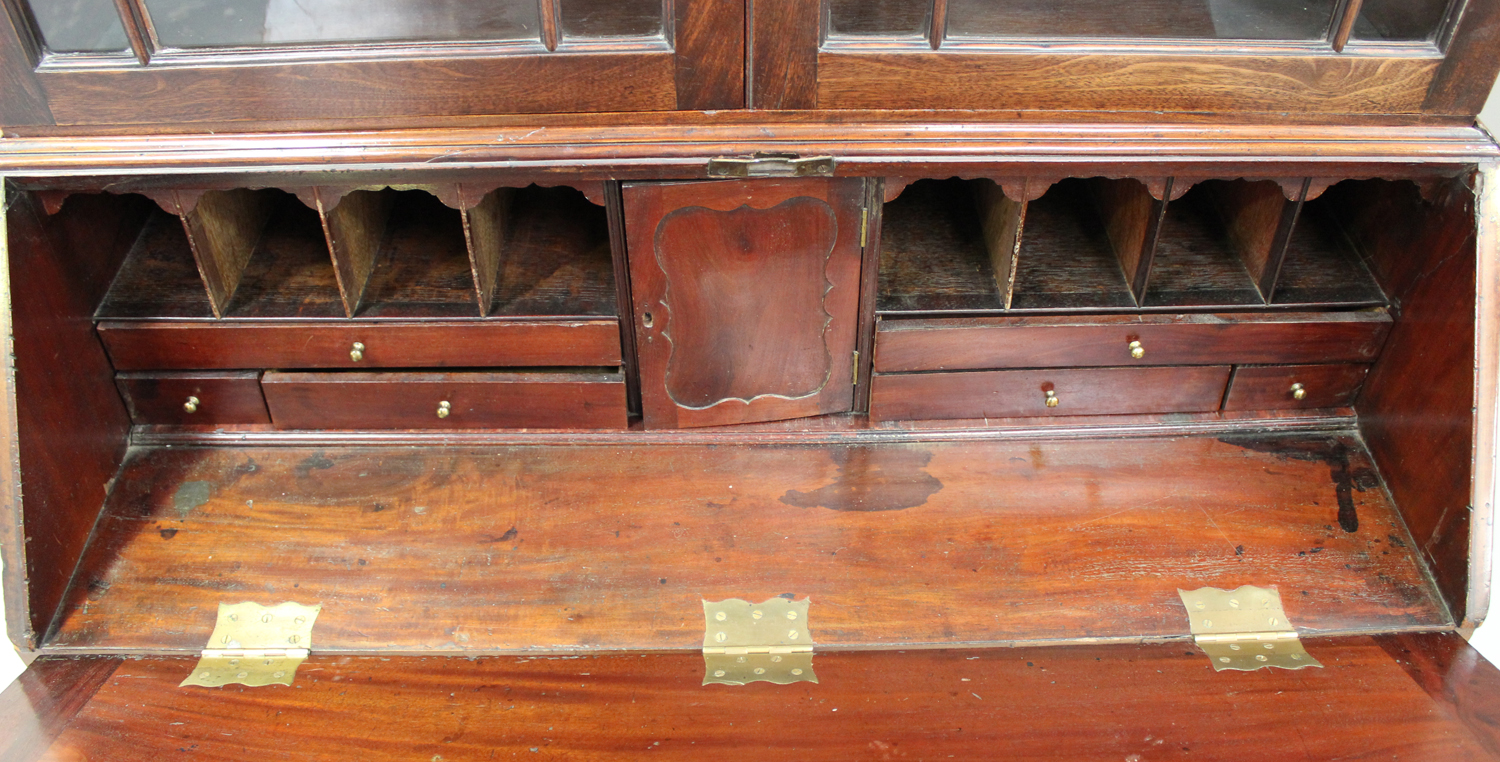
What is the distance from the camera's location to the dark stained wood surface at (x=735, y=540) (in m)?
1.45

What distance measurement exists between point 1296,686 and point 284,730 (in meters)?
1.36

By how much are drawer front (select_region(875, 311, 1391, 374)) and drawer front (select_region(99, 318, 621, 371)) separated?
48cm

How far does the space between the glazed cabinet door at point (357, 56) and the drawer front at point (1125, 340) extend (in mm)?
506

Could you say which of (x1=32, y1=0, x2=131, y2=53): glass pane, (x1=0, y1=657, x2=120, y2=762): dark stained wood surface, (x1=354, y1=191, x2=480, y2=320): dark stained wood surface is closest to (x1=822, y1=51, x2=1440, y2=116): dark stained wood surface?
(x1=354, y1=191, x2=480, y2=320): dark stained wood surface

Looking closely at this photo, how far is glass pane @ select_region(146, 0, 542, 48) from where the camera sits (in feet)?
4.25

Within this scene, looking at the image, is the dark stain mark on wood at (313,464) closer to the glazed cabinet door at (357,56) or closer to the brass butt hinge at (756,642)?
the glazed cabinet door at (357,56)

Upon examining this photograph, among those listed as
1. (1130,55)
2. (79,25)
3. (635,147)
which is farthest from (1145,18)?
(79,25)

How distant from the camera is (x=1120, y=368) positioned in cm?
166

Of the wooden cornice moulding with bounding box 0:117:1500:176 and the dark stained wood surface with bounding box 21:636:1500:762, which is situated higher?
the wooden cornice moulding with bounding box 0:117:1500:176

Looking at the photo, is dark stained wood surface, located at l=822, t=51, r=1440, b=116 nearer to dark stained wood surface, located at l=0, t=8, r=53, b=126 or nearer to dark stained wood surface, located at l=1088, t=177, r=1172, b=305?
dark stained wood surface, located at l=1088, t=177, r=1172, b=305

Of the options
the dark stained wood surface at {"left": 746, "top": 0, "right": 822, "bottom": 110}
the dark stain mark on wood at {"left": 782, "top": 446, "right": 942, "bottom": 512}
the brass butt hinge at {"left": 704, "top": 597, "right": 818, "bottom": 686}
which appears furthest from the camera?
the dark stain mark on wood at {"left": 782, "top": 446, "right": 942, "bottom": 512}

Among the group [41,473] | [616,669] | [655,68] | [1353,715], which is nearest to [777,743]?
[616,669]

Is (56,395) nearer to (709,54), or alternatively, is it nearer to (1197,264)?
(709,54)

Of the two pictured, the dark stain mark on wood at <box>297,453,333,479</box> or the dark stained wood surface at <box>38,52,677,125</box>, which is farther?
the dark stain mark on wood at <box>297,453,333,479</box>
